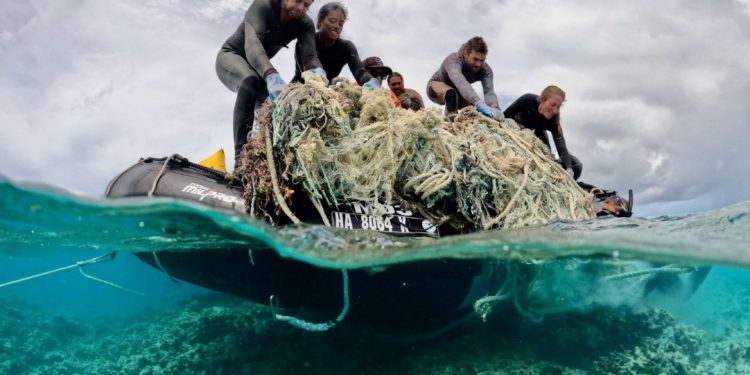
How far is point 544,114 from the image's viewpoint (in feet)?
21.4

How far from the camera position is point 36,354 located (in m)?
7.36

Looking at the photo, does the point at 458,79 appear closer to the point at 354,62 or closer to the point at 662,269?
the point at 354,62

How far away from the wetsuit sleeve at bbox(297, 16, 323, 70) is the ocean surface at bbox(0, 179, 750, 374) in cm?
213

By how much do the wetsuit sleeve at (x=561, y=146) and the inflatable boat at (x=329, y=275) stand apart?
243 centimetres

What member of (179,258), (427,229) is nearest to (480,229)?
(427,229)

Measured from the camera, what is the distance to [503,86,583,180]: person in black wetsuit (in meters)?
6.41

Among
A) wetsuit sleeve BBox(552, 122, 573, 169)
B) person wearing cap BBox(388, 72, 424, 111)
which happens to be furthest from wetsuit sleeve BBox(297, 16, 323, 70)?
wetsuit sleeve BBox(552, 122, 573, 169)

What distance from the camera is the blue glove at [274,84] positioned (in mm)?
4348

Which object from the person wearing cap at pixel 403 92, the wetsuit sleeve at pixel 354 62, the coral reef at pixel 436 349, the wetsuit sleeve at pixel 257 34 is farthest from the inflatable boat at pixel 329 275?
the person wearing cap at pixel 403 92

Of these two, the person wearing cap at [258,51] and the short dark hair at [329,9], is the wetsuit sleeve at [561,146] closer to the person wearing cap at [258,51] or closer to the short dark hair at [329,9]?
the short dark hair at [329,9]

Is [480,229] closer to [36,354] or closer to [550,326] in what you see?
[550,326]

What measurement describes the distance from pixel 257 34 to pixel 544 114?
3.92m

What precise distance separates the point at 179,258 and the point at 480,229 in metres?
3.24

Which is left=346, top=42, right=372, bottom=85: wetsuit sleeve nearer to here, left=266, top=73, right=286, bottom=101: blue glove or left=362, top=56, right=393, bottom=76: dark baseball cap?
left=362, top=56, right=393, bottom=76: dark baseball cap
